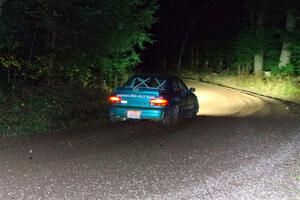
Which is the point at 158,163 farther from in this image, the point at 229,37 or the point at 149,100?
the point at 229,37

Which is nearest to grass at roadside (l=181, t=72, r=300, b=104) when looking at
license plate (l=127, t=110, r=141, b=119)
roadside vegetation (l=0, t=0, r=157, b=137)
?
roadside vegetation (l=0, t=0, r=157, b=137)

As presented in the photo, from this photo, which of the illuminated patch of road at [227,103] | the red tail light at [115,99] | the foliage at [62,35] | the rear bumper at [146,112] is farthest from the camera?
the illuminated patch of road at [227,103]

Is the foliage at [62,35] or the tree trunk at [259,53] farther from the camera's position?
the tree trunk at [259,53]

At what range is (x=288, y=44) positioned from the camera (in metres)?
32.0

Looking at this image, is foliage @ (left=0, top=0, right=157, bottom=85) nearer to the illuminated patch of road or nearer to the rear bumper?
the rear bumper

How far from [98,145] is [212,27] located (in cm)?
3703

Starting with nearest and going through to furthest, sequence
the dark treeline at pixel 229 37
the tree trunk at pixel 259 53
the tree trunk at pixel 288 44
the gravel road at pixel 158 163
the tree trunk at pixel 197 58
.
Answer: the gravel road at pixel 158 163 < the tree trunk at pixel 288 44 < the dark treeline at pixel 229 37 < the tree trunk at pixel 259 53 < the tree trunk at pixel 197 58

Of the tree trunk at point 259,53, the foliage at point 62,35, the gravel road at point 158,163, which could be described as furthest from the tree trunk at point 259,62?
the gravel road at point 158,163

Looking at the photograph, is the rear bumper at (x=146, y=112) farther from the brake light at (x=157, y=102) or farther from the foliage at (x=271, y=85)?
the foliage at (x=271, y=85)

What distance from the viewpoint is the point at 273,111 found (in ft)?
61.3

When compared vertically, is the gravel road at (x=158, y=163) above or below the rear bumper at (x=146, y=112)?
below

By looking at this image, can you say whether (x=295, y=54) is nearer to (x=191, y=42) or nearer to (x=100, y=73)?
(x=100, y=73)

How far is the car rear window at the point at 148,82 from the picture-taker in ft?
50.4

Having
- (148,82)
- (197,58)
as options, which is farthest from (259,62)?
(148,82)
